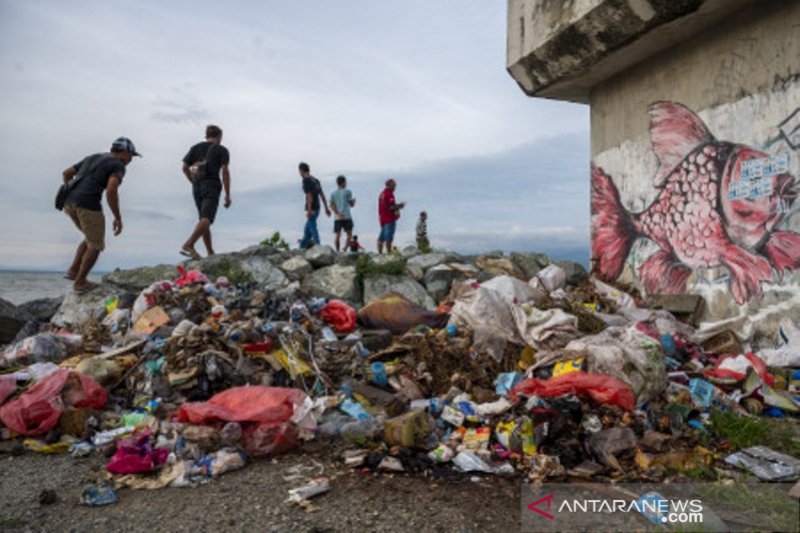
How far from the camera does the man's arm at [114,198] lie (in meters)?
6.46

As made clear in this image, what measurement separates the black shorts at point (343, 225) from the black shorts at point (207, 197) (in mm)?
3130

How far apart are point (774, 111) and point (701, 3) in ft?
4.22

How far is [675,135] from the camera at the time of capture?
655cm

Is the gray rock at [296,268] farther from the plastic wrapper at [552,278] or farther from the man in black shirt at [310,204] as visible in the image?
the plastic wrapper at [552,278]

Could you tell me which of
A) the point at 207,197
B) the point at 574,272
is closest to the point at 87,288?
the point at 207,197

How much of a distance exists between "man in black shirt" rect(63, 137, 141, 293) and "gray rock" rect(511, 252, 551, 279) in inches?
233

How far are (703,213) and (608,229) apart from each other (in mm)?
1652

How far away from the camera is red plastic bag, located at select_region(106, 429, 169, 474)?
3.33 metres

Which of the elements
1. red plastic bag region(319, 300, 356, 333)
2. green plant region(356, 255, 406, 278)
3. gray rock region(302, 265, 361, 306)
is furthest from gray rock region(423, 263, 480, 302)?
red plastic bag region(319, 300, 356, 333)

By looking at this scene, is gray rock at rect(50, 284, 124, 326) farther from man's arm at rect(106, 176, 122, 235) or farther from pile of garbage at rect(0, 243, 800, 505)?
man's arm at rect(106, 176, 122, 235)

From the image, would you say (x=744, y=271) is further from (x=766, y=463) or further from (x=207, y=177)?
(x=207, y=177)

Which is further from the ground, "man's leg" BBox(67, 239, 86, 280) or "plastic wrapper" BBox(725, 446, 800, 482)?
"man's leg" BBox(67, 239, 86, 280)

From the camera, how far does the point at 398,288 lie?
7848mm

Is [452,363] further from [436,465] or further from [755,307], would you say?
[755,307]
